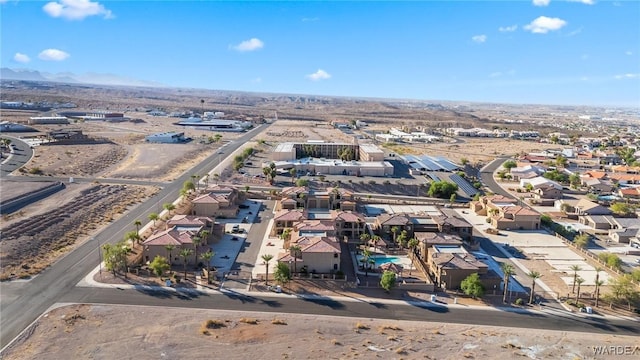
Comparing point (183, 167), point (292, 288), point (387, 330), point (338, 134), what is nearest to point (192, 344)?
point (292, 288)

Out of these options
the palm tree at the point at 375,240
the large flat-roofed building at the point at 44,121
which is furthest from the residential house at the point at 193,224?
the large flat-roofed building at the point at 44,121

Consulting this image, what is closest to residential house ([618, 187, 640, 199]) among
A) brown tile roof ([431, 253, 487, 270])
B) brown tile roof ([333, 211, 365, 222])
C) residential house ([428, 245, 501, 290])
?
residential house ([428, 245, 501, 290])

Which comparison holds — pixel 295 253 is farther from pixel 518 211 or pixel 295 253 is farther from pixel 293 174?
pixel 293 174

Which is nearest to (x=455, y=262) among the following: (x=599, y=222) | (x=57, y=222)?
(x=599, y=222)

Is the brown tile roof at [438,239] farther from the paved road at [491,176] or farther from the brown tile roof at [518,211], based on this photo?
the paved road at [491,176]

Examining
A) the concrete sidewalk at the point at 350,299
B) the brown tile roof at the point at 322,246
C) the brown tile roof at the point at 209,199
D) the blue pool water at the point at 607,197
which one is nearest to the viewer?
the concrete sidewalk at the point at 350,299

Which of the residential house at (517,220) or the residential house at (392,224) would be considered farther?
the residential house at (517,220)

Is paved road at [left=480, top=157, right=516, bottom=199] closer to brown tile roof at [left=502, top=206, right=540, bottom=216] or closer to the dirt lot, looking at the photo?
brown tile roof at [left=502, top=206, right=540, bottom=216]
